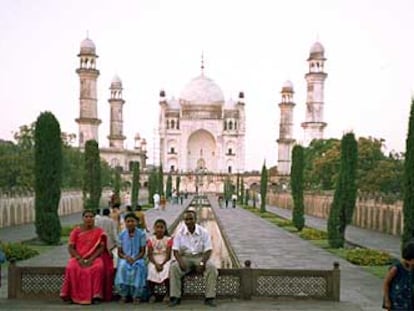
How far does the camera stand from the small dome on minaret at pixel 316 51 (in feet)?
172

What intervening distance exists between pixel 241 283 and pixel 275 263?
3621 mm

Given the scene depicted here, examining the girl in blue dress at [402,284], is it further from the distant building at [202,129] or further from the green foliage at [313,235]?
the distant building at [202,129]

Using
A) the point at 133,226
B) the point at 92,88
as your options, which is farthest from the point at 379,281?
the point at 92,88

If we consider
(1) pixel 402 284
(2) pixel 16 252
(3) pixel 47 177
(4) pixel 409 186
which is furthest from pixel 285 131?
(1) pixel 402 284

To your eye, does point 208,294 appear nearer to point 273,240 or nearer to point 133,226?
point 133,226

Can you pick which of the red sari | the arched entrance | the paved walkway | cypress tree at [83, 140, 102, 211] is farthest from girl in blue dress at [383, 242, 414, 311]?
the arched entrance

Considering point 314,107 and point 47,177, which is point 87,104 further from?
point 47,177

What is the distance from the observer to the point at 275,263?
32.3 ft

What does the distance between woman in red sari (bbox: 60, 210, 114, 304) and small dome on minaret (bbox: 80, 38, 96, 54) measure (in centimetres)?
4449

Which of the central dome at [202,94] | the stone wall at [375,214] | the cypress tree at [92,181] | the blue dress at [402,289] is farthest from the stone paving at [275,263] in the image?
the central dome at [202,94]

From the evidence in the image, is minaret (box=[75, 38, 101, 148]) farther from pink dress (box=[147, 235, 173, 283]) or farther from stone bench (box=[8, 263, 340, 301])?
pink dress (box=[147, 235, 173, 283])

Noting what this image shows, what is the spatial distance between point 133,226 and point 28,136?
25601mm

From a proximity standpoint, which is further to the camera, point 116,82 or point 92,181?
point 116,82

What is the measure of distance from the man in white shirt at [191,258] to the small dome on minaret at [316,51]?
158ft
